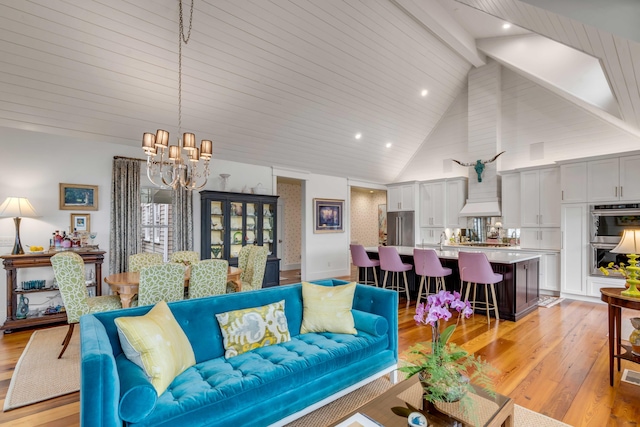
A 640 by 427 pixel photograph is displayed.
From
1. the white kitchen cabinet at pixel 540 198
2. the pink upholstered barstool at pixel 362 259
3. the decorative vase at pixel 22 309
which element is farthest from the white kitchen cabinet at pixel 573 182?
the decorative vase at pixel 22 309

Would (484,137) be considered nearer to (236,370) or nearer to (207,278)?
(207,278)

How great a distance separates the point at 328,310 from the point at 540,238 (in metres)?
5.54

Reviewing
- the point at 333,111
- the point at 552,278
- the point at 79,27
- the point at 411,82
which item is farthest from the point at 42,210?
the point at 552,278

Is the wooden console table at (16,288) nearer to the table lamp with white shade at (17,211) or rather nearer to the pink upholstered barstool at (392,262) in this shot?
the table lamp with white shade at (17,211)

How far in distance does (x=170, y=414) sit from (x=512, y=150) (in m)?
7.75

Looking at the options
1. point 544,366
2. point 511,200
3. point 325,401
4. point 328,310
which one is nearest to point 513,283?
point 544,366

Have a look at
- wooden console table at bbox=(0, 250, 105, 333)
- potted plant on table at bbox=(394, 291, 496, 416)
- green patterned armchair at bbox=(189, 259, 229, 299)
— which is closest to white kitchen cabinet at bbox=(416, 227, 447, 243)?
green patterned armchair at bbox=(189, 259, 229, 299)

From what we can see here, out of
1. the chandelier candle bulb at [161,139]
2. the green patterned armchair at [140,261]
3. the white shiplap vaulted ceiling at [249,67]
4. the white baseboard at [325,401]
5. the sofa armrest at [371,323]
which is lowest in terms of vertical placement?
the white baseboard at [325,401]

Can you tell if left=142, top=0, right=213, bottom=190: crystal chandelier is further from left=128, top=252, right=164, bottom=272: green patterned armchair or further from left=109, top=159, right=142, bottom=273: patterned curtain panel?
left=109, top=159, right=142, bottom=273: patterned curtain panel

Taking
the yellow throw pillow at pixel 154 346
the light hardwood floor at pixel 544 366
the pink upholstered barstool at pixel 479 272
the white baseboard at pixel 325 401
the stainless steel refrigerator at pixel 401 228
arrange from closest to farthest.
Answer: the yellow throw pillow at pixel 154 346
the white baseboard at pixel 325 401
the light hardwood floor at pixel 544 366
the pink upholstered barstool at pixel 479 272
the stainless steel refrigerator at pixel 401 228

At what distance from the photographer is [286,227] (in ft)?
30.7

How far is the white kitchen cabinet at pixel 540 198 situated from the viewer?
19.6 feet

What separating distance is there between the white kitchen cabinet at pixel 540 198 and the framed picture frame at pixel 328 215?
400 cm

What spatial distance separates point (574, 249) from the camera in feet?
18.2
